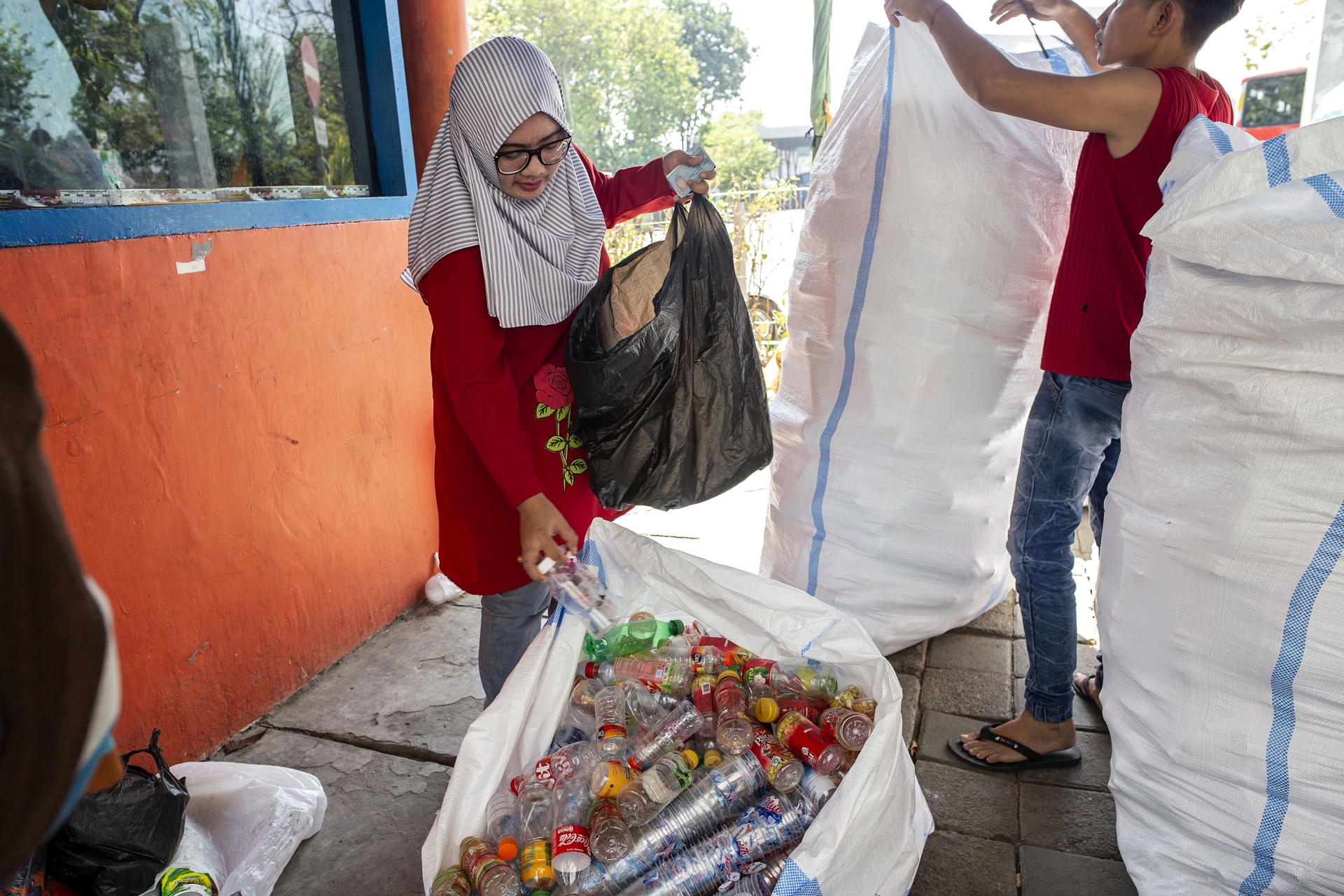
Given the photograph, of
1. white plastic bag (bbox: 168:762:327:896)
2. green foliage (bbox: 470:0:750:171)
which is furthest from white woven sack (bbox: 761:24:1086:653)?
green foliage (bbox: 470:0:750:171)

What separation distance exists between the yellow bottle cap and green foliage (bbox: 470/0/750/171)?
113ft

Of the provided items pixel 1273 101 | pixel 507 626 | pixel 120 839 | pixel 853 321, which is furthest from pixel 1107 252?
pixel 1273 101

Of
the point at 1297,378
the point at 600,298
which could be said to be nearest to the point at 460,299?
the point at 600,298

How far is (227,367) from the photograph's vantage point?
Result: 2086 millimetres

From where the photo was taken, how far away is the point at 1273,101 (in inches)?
284

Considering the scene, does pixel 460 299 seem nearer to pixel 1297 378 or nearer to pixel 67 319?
pixel 67 319

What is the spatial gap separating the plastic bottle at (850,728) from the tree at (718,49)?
43044 mm

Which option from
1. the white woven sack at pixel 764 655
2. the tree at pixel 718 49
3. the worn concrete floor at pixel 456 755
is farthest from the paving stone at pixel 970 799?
the tree at pixel 718 49

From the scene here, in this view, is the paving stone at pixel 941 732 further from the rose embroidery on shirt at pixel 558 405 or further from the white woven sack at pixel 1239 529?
the rose embroidery on shirt at pixel 558 405

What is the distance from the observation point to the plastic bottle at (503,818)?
54.9 inches

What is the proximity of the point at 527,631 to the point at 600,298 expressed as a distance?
0.76 metres

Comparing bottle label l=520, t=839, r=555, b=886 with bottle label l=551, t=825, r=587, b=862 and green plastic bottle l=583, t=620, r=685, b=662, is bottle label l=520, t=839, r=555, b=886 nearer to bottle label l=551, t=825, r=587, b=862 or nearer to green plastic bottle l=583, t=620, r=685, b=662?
bottle label l=551, t=825, r=587, b=862

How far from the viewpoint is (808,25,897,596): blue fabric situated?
201 centimetres

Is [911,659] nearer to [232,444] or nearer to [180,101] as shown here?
[232,444]
